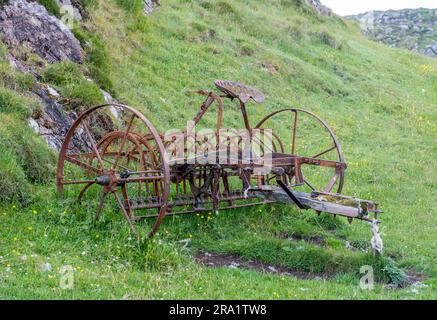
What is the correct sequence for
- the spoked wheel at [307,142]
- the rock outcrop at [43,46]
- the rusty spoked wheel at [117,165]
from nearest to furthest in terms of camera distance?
1. the rusty spoked wheel at [117,165]
2. the rock outcrop at [43,46]
3. the spoked wheel at [307,142]

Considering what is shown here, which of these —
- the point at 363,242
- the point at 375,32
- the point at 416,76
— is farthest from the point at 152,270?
the point at 375,32

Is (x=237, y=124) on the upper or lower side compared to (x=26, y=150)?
lower

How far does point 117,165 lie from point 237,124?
7.06 metres

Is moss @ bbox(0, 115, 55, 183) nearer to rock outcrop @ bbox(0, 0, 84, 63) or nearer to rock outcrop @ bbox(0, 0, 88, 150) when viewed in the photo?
rock outcrop @ bbox(0, 0, 88, 150)

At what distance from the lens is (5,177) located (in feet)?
28.1

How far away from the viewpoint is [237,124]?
1549cm

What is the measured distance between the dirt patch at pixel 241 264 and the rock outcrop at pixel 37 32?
6190mm

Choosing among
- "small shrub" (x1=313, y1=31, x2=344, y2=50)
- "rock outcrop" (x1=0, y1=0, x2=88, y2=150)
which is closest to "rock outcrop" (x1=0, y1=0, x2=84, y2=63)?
"rock outcrop" (x1=0, y1=0, x2=88, y2=150)

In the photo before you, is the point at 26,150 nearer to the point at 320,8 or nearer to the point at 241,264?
the point at 241,264

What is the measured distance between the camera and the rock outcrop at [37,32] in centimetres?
1202

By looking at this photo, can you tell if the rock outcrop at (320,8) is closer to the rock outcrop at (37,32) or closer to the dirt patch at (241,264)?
the rock outcrop at (37,32)

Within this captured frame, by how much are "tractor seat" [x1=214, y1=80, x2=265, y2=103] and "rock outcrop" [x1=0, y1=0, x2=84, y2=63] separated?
4397 mm

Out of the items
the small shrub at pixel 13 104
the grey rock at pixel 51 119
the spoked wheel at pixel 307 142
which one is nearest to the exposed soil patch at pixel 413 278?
the spoked wheel at pixel 307 142

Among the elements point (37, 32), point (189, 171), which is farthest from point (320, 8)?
point (189, 171)
